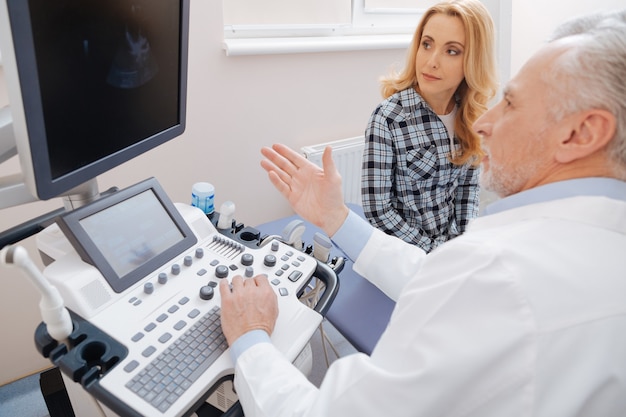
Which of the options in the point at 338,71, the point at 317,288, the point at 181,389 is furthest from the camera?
the point at 338,71

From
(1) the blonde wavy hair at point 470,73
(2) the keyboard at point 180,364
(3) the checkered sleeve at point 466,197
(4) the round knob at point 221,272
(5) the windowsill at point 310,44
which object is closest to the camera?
(2) the keyboard at point 180,364

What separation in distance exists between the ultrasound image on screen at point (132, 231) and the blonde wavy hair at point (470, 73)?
1053 millimetres

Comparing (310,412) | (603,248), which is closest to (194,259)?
(310,412)

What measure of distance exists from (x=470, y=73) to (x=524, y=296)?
114cm

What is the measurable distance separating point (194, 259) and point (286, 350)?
11.5 inches

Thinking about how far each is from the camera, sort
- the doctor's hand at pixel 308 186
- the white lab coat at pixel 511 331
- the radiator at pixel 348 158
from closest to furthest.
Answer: the white lab coat at pixel 511 331
the doctor's hand at pixel 308 186
the radiator at pixel 348 158

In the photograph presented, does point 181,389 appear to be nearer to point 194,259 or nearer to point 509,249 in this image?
point 194,259

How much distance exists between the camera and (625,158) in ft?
2.23

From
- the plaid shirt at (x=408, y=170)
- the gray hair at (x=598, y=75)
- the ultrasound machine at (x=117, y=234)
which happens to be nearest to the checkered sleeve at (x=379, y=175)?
the plaid shirt at (x=408, y=170)

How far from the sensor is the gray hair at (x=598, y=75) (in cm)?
66

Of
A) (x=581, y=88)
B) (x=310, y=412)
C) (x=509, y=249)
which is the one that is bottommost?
(x=310, y=412)

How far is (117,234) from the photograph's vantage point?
2.72 ft

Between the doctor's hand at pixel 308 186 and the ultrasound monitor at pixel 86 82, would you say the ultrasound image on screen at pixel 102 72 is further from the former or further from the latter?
the doctor's hand at pixel 308 186

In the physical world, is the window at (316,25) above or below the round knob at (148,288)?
above
